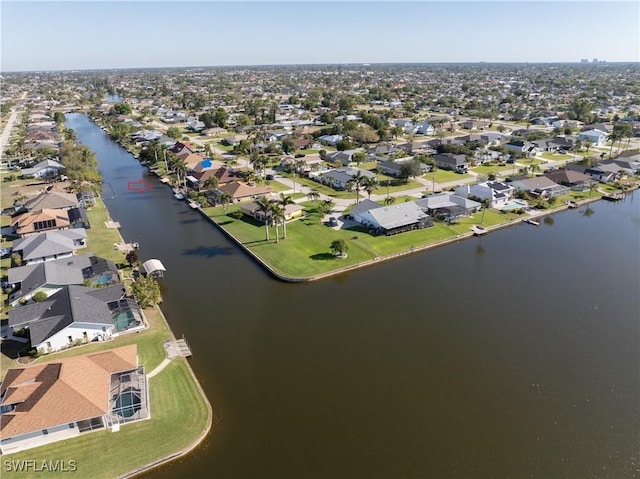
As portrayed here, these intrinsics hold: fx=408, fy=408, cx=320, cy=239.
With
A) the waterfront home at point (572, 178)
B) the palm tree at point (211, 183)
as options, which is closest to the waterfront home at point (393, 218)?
the palm tree at point (211, 183)

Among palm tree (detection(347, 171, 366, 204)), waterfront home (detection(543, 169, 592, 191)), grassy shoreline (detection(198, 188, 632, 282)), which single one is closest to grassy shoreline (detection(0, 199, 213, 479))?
grassy shoreline (detection(198, 188, 632, 282))

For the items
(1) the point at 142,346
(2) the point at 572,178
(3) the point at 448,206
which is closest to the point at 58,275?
(1) the point at 142,346

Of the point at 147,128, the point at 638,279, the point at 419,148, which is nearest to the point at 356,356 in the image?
the point at 638,279

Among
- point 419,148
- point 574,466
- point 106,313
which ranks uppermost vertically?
point 419,148

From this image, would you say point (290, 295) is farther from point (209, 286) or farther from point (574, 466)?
point (574, 466)

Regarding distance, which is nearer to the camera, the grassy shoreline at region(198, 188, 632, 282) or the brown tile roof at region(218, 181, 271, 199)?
the grassy shoreline at region(198, 188, 632, 282)

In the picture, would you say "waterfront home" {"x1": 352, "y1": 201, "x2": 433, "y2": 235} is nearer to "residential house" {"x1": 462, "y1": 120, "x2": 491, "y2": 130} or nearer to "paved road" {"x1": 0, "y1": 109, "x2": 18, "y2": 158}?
"residential house" {"x1": 462, "y1": 120, "x2": 491, "y2": 130}
